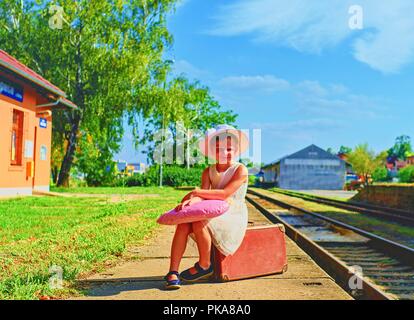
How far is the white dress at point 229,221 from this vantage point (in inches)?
148

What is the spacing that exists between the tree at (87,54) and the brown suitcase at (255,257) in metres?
21.1

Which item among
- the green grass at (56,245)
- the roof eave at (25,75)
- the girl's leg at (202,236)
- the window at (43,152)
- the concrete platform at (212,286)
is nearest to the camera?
the concrete platform at (212,286)

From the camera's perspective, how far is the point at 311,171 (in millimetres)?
58750

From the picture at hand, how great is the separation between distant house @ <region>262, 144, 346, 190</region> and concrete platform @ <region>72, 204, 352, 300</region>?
2084 inches

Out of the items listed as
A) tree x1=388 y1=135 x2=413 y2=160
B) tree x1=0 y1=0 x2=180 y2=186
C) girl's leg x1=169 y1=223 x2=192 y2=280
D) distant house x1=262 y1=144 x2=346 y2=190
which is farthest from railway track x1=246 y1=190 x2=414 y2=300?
tree x1=388 y1=135 x2=413 y2=160

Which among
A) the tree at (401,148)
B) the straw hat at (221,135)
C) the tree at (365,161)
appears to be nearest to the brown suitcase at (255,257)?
the straw hat at (221,135)

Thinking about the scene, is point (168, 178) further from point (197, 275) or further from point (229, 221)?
point (229, 221)

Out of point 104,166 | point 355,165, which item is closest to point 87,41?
point 104,166

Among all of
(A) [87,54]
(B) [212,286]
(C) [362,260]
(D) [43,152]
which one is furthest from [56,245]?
(A) [87,54]

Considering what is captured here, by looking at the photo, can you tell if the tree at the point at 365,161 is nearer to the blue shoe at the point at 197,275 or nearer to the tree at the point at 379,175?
the tree at the point at 379,175

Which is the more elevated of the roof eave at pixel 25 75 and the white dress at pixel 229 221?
the roof eave at pixel 25 75

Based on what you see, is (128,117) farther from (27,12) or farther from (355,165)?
(355,165)

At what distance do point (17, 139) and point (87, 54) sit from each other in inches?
387
